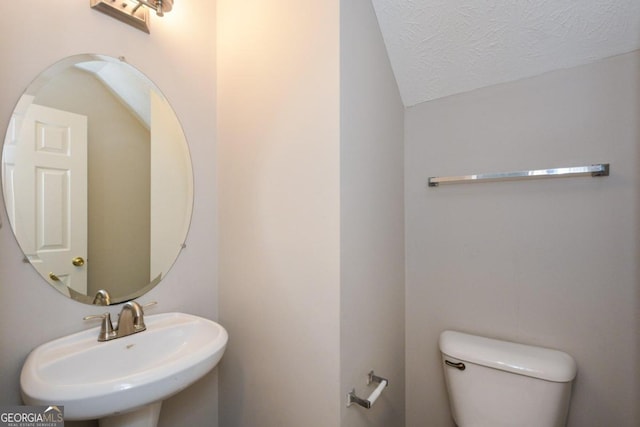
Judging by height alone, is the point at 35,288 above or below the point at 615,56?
below

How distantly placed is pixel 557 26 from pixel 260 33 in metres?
1.16

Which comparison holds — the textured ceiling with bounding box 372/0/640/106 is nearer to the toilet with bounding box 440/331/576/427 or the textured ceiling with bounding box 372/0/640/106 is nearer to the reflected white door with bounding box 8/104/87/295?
the toilet with bounding box 440/331/576/427

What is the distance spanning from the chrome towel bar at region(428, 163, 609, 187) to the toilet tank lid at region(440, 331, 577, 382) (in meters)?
0.71

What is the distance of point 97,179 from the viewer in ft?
3.35

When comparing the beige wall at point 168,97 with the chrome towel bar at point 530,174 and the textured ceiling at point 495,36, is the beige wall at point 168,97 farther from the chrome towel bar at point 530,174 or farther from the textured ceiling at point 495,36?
the chrome towel bar at point 530,174

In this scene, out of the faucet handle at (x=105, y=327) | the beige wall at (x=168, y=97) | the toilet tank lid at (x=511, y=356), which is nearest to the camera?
the beige wall at (x=168, y=97)

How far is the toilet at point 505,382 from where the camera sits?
3.38 ft

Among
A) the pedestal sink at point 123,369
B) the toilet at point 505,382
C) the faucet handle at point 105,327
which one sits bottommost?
the toilet at point 505,382

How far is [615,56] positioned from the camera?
42.2 inches

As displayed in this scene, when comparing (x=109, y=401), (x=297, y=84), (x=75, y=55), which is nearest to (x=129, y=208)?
(x=75, y=55)

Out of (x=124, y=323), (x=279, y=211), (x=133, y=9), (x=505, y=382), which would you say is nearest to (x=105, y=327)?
(x=124, y=323)

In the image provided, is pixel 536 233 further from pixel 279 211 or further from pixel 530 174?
pixel 279 211

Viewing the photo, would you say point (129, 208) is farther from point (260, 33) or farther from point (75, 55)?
point (260, 33)

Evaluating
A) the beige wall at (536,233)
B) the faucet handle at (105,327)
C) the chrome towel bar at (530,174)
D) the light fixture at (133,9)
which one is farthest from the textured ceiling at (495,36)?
the faucet handle at (105,327)
